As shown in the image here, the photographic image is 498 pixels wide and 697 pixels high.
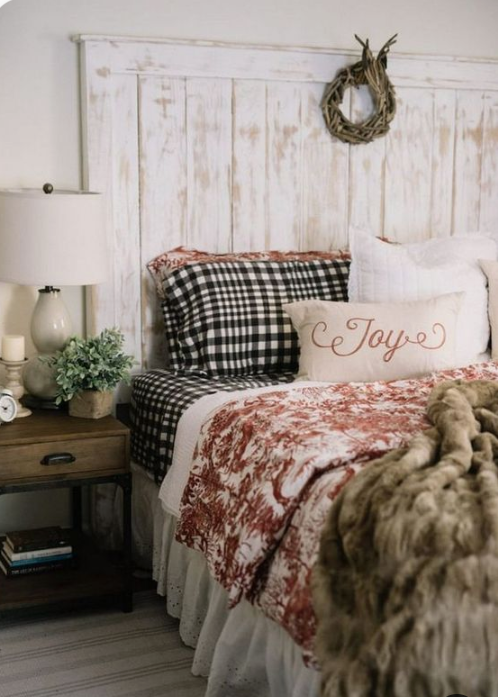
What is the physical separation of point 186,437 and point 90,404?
1.17 ft

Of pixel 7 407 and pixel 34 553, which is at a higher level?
pixel 7 407

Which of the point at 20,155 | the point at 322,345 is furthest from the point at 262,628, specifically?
the point at 20,155

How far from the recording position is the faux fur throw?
1.73 meters

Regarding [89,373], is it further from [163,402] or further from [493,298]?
[493,298]

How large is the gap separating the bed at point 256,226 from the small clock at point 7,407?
1.41 feet

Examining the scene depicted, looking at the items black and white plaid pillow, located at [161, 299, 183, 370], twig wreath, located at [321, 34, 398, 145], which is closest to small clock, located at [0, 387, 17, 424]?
black and white plaid pillow, located at [161, 299, 183, 370]

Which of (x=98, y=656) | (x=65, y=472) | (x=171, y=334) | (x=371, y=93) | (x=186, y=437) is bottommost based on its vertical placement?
(x=98, y=656)

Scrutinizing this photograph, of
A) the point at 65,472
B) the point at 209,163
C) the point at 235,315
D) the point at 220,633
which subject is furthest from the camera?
the point at 209,163

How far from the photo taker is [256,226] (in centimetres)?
353

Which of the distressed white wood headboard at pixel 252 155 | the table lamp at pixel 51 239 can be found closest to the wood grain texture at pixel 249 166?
the distressed white wood headboard at pixel 252 155

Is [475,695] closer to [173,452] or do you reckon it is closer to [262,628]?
[262,628]

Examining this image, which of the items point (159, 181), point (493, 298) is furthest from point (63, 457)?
point (493, 298)

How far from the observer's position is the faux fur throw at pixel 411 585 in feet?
5.68

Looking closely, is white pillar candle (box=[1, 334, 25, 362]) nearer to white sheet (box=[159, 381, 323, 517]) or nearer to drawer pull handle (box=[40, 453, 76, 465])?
drawer pull handle (box=[40, 453, 76, 465])
